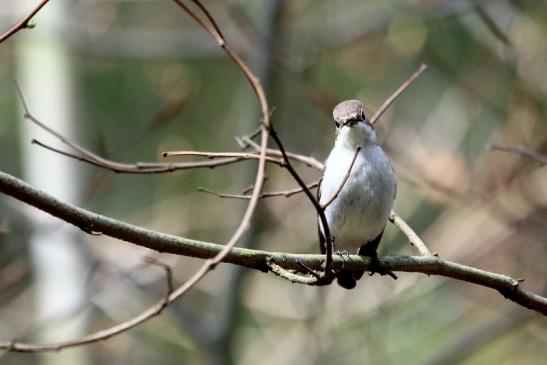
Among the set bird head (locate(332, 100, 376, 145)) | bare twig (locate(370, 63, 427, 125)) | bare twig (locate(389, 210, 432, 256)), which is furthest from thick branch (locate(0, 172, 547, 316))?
bird head (locate(332, 100, 376, 145))

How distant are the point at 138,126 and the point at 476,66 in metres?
3.77

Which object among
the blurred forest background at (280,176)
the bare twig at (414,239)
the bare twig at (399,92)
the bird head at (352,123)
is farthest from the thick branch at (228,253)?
the blurred forest background at (280,176)

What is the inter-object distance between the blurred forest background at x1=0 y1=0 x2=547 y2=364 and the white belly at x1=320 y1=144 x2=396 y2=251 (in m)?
0.71

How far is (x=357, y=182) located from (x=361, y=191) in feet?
0.14

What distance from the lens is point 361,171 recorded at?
3.62 m

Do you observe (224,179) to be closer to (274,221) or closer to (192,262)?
(192,262)

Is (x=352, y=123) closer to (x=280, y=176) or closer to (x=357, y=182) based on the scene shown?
(x=357, y=182)

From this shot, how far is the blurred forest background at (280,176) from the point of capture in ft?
17.1

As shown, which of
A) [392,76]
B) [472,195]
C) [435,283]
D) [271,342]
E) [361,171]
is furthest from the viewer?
[392,76]

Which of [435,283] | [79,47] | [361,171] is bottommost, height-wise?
[435,283]

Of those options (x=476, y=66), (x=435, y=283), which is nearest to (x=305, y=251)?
(x=435, y=283)

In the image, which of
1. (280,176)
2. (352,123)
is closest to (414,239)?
(352,123)

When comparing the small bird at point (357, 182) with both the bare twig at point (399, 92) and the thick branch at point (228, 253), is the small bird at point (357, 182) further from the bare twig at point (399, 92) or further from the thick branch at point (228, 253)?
the thick branch at point (228, 253)

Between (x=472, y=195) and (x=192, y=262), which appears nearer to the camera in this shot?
(x=472, y=195)
